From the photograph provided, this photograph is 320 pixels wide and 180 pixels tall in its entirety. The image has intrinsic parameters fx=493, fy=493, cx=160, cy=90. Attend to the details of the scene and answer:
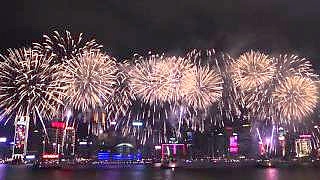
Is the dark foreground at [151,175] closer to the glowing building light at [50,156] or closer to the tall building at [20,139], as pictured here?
the tall building at [20,139]

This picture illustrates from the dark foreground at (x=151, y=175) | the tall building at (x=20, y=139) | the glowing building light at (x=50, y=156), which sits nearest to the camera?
the dark foreground at (x=151, y=175)

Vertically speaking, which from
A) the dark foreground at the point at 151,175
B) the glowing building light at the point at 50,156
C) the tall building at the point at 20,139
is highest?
the tall building at the point at 20,139

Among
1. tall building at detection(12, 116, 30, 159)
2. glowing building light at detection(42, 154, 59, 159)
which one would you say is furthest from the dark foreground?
glowing building light at detection(42, 154, 59, 159)

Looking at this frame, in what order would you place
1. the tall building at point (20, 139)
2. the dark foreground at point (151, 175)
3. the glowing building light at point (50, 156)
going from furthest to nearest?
the glowing building light at point (50, 156) < the tall building at point (20, 139) < the dark foreground at point (151, 175)

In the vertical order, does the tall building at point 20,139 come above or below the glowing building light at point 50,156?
above

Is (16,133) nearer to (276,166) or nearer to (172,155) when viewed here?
(172,155)

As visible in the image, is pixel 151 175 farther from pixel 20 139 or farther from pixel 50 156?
pixel 50 156

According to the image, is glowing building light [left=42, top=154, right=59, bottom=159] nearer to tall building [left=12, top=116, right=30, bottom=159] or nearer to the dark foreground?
tall building [left=12, top=116, right=30, bottom=159]

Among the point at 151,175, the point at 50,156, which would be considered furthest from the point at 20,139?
the point at 151,175

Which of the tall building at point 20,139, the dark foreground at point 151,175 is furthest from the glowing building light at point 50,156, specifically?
the dark foreground at point 151,175

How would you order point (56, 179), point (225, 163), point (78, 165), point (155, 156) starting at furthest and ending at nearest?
point (155, 156)
point (225, 163)
point (78, 165)
point (56, 179)

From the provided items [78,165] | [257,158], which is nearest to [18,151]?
[78,165]
